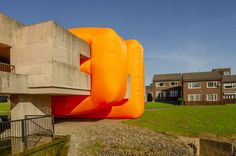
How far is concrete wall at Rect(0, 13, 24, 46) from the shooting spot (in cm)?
1406

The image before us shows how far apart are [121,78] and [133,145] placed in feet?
21.2

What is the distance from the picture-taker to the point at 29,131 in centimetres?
1416

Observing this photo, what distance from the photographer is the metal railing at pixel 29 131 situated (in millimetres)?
13148

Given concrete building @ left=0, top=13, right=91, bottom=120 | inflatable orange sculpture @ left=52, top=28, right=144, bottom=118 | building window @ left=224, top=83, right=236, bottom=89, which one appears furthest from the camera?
building window @ left=224, top=83, right=236, bottom=89

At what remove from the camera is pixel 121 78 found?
19656 mm

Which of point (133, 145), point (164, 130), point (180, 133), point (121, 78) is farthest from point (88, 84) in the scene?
point (180, 133)

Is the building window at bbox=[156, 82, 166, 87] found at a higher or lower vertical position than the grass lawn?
higher

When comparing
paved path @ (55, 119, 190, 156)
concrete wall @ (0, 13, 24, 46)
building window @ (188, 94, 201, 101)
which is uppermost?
concrete wall @ (0, 13, 24, 46)

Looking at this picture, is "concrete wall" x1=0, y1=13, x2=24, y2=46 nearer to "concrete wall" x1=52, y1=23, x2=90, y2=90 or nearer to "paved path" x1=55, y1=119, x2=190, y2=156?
"concrete wall" x1=52, y1=23, x2=90, y2=90

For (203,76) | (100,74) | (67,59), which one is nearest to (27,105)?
(67,59)

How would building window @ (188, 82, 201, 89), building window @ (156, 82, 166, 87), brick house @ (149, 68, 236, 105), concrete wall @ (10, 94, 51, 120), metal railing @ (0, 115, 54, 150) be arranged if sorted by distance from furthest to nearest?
building window @ (156, 82, 166, 87), building window @ (188, 82, 201, 89), brick house @ (149, 68, 236, 105), concrete wall @ (10, 94, 51, 120), metal railing @ (0, 115, 54, 150)

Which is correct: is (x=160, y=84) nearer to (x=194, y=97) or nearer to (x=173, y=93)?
(x=173, y=93)

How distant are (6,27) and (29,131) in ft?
24.2

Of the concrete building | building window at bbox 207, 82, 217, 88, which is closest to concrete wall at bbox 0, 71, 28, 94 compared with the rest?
the concrete building
